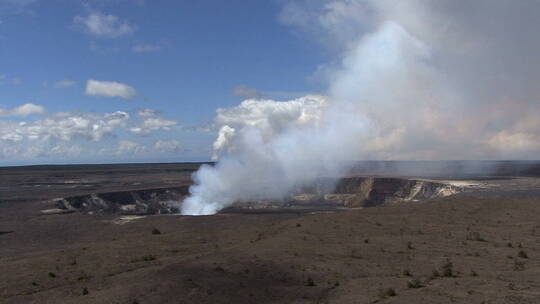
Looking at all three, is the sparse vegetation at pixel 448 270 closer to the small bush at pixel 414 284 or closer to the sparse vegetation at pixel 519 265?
the small bush at pixel 414 284

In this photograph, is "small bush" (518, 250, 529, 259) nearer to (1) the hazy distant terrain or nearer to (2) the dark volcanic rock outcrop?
(1) the hazy distant terrain

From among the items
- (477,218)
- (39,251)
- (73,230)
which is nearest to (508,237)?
(477,218)

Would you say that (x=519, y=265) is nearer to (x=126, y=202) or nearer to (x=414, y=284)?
(x=414, y=284)

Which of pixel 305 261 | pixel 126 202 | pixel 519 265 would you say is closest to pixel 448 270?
pixel 519 265

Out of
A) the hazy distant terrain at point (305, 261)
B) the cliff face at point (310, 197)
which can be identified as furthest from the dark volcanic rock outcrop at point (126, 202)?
the hazy distant terrain at point (305, 261)

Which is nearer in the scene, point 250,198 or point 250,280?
point 250,280

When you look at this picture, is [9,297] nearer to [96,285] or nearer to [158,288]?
[96,285]

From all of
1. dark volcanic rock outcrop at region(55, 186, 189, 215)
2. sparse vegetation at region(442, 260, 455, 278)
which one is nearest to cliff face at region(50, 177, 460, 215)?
dark volcanic rock outcrop at region(55, 186, 189, 215)

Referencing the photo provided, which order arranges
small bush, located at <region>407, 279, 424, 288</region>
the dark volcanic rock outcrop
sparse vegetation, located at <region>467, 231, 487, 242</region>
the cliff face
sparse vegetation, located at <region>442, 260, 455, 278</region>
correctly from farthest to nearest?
the cliff face < the dark volcanic rock outcrop < sparse vegetation, located at <region>467, 231, 487, 242</region> < sparse vegetation, located at <region>442, 260, 455, 278</region> < small bush, located at <region>407, 279, 424, 288</region>

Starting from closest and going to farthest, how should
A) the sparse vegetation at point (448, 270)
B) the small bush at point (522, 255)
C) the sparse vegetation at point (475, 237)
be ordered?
the sparse vegetation at point (448, 270) < the small bush at point (522, 255) < the sparse vegetation at point (475, 237)

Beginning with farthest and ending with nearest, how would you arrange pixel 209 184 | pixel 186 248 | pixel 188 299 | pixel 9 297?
1. pixel 209 184
2. pixel 186 248
3. pixel 9 297
4. pixel 188 299

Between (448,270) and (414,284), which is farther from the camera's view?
(448,270)

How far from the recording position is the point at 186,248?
37688 mm

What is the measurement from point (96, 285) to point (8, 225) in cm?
4238
